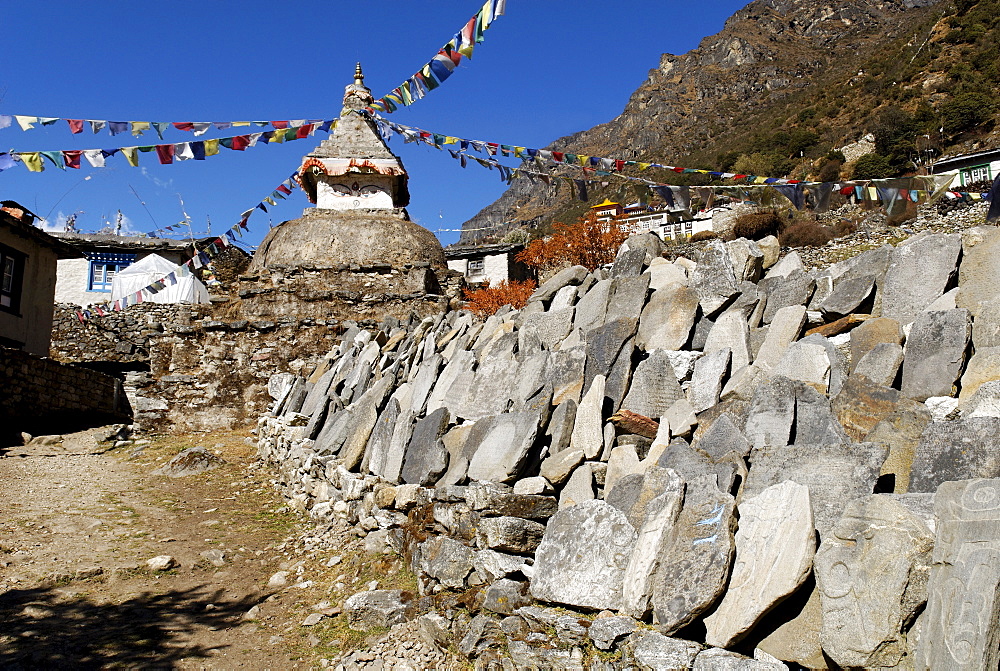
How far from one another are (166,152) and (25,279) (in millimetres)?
7096

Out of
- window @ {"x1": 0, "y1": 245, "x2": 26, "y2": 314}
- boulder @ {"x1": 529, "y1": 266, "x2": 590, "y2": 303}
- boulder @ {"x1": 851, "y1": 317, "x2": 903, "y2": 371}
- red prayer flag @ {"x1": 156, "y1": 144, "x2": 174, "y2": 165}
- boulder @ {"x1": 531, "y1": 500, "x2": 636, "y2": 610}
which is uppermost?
red prayer flag @ {"x1": 156, "y1": 144, "x2": 174, "y2": 165}

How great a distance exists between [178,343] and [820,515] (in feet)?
38.4

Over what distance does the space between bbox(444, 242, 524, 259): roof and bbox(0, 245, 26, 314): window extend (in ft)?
55.0

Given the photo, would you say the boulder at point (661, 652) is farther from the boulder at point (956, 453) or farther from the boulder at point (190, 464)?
the boulder at point (190, 464)

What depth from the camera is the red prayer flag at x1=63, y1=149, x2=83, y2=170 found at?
11.8 metres

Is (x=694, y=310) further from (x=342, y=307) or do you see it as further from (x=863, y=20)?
(x=863, y=20)

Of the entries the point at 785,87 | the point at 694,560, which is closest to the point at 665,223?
the point at 694,560

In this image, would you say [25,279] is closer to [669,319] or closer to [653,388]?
Result: [669,319]

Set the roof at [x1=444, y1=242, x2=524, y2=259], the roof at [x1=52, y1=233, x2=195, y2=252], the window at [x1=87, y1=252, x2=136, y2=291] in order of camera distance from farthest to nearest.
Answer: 1. the roof at [x1=444, y1=242, x2=524, y2=259]
2. the roof at [x1=52, y1=233, x2=195, y2=252]
3. the window at [x1=87, y1=252, x2=136, y2=291]

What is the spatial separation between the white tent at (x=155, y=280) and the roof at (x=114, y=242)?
2.26 metres

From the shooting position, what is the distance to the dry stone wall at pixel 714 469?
2.69 metres

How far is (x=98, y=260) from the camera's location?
2866 centimetres

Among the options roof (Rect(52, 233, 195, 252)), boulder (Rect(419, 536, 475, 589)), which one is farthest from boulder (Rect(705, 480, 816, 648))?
roof (Rect(52, 233, 195, 252))

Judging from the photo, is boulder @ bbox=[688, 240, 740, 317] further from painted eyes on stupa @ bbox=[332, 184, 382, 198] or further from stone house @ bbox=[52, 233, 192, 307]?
stone house @ bbox=[52, 233, 192, 307]
